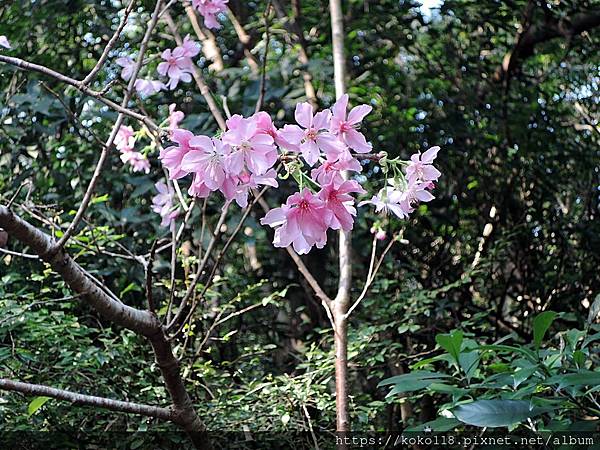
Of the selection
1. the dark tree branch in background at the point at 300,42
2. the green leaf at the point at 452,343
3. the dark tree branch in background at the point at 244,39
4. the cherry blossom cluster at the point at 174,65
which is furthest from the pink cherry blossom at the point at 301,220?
the dark tree branch in background at the point at 244,39

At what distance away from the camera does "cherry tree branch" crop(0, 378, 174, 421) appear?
124cm

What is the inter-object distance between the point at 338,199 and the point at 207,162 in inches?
7.5

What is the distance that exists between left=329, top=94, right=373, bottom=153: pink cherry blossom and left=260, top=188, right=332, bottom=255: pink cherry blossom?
0.34 ft

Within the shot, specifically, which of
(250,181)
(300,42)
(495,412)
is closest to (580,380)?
(495,412)

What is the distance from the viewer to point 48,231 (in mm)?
2104

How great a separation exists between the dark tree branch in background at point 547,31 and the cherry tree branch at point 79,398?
2.07 meters

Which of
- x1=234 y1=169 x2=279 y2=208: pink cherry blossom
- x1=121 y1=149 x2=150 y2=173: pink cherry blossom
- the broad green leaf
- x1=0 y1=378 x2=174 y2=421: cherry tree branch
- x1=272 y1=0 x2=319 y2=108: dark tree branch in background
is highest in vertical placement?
x1=272 y1=0 x2=319 y2=108: dark tree branch in background

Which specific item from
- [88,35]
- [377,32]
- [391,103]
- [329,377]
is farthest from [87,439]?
[377,32]

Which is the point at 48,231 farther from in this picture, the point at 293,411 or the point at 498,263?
the point at 498,263

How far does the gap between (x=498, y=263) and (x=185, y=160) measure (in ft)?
6.34

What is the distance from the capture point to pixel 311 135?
0.97 metres

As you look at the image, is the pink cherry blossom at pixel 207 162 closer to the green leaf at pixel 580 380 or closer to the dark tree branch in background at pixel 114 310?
the dark tree branch in background at pixel 114 310


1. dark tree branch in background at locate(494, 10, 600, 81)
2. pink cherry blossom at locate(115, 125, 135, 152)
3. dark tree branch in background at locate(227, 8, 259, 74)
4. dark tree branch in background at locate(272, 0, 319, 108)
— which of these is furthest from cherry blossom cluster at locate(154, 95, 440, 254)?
dark tree branch in background at locate(494, 10, 600, 81)

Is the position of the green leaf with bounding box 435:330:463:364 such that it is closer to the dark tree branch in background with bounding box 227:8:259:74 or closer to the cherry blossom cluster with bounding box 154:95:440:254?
the cherry blossom cluster with bounding box 154:95:440:254
